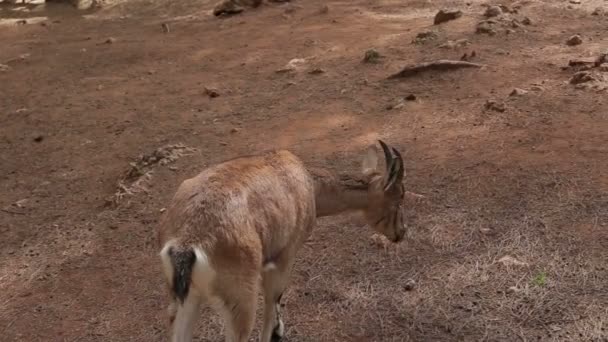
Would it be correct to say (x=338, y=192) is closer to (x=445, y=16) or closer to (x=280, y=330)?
(x=280, y=330)

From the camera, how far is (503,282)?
17.1 feet

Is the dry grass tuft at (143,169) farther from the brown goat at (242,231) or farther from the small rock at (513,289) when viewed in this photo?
the small rock at (513,289)

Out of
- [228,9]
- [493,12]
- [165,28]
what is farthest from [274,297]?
[228,9]

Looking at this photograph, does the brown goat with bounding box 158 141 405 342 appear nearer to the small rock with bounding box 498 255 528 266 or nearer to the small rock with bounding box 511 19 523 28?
the small rock with bounding box 498 255 528 266

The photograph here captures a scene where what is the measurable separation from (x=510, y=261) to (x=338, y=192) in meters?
1.47

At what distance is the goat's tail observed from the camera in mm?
3619

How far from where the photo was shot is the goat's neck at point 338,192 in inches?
206

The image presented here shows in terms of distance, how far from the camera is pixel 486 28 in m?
10.4

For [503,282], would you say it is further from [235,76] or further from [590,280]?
[235,76]

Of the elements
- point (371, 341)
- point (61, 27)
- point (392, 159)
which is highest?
point (392, 159)

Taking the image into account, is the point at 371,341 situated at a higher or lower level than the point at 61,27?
higher

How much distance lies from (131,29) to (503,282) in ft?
35.4

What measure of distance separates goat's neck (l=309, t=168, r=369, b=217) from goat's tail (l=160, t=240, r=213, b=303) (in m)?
1.65

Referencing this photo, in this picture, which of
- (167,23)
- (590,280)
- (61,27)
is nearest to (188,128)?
(590,280)
